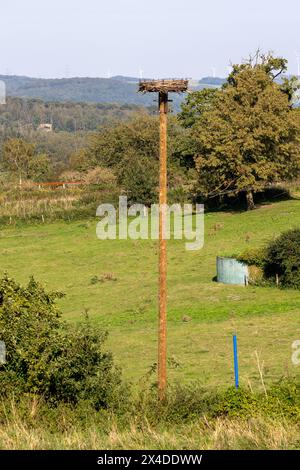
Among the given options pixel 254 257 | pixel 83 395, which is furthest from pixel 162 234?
pixel 254 257

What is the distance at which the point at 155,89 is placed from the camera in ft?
75.8

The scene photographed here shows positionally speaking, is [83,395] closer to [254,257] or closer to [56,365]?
[56,365]

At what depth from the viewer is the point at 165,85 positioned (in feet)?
75.7

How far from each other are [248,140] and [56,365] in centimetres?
4226

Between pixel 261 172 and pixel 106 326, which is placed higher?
pixel 261 172

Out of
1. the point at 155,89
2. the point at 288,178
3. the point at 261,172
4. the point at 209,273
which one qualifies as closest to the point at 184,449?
the point at 155,89

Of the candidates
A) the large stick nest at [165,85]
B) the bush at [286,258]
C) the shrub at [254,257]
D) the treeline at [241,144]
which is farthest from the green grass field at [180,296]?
the large stick nest at [165,85]

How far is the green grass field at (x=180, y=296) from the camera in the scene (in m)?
32.4

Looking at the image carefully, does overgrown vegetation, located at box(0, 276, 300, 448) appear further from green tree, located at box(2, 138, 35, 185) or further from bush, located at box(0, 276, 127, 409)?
green tree, located at box(2, 138, 35, 185)

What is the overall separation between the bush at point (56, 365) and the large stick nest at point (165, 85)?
7.14 metres

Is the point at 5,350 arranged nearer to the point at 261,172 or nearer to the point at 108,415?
the point at 108,415

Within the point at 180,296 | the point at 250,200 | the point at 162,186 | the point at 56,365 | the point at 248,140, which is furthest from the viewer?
the point at 250,200
